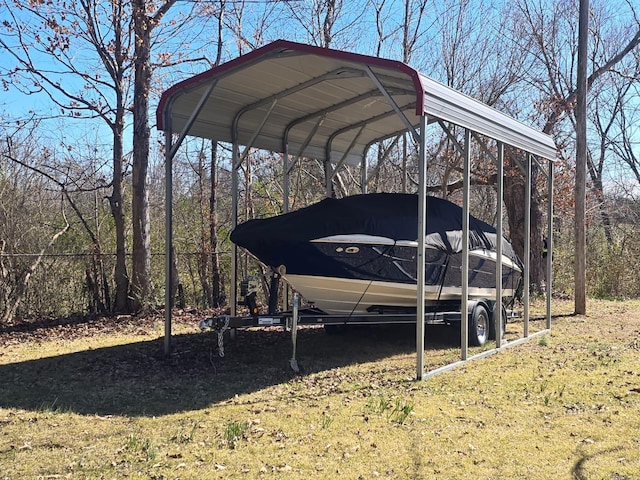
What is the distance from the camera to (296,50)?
7.01 m

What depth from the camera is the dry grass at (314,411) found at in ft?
14.1

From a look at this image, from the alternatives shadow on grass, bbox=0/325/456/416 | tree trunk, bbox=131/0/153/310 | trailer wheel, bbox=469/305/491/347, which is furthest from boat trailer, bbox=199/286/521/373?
tree trunk, bbox=131/0/153/310

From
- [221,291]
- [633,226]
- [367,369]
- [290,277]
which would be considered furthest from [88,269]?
[633,226]

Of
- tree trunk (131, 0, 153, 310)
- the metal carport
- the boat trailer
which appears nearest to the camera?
the metal carport

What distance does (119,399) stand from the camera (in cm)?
615

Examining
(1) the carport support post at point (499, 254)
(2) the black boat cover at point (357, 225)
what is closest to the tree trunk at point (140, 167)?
(2) the black boat cover at point (357, 225)

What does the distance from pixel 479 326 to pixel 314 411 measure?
14.7 feet

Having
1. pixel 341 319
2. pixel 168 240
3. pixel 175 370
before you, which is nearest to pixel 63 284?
pixel 168 240

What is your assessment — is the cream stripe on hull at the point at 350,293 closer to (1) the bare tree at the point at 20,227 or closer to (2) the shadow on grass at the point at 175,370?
(2) the shadow on grass at the point at 175,370

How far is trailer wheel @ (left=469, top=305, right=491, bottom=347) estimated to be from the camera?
888cm

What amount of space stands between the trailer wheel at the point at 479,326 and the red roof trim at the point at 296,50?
387cm

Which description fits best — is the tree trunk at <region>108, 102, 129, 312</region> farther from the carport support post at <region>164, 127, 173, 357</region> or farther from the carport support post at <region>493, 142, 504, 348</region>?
the carport support post at <region>493, 142, 504, 348</region>

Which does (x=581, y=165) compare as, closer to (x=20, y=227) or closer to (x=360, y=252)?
(x=360, y=252)

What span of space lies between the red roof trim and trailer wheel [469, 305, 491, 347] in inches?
152
